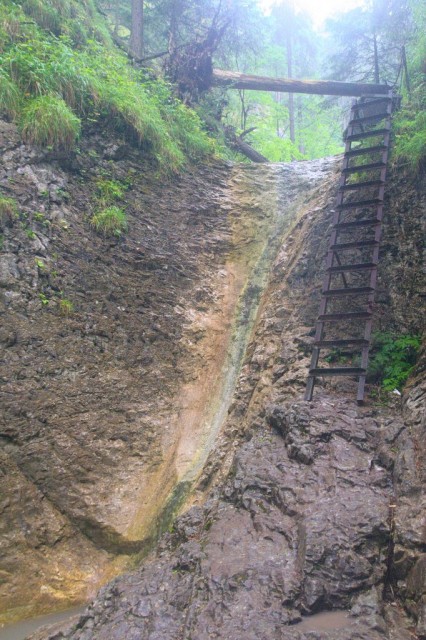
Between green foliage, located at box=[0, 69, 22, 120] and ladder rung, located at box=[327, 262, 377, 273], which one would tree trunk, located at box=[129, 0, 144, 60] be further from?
ladder rung, located at box=[327, 262, 377, 273]

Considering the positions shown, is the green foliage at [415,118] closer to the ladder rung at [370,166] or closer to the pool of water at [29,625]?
the ladder rung at [370,166]

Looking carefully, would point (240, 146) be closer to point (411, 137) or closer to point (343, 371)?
point (411, 137)

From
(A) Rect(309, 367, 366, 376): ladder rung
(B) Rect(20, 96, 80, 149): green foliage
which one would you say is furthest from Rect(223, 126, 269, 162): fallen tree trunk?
(A) Rect(309, 367, 366, 376): ladder rung

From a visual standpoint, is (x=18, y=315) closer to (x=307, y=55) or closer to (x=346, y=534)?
(x=346, y=534)

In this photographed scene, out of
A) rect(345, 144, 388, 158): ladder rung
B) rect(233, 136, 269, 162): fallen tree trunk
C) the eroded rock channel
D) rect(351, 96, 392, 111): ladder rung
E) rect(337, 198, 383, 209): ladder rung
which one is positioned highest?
rect(233, 136, 269, 162): fallen tree trunk

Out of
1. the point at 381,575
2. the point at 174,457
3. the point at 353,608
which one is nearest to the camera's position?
the point at 353,608

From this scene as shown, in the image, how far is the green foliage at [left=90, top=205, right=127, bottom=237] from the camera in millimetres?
8312

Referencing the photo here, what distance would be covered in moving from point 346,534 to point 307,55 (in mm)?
28037

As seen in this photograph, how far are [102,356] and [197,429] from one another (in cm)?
199

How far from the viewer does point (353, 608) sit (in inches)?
136

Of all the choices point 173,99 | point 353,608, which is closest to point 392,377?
point 353,608

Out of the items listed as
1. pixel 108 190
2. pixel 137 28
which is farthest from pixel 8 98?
pixel 137 28

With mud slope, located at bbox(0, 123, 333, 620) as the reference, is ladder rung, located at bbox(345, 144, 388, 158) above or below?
above

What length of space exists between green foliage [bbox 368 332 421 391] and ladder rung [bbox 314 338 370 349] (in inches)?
11.3
